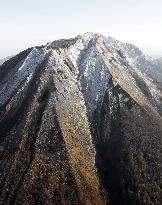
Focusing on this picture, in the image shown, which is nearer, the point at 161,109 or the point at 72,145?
the point at 72,145

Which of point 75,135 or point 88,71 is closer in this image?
point 75,135

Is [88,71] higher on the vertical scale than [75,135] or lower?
higher

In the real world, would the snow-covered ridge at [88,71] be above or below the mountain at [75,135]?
above

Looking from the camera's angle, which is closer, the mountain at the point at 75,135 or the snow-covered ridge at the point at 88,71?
the mountain at the point at 75,135

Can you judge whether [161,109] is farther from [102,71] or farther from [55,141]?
[55,141]

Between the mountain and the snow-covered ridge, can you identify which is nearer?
the mountain

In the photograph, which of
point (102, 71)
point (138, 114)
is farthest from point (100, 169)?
point (102, 71)

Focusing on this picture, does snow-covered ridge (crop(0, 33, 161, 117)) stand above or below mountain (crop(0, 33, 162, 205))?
above

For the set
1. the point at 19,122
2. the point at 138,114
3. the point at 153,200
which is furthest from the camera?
the point at 138,114
